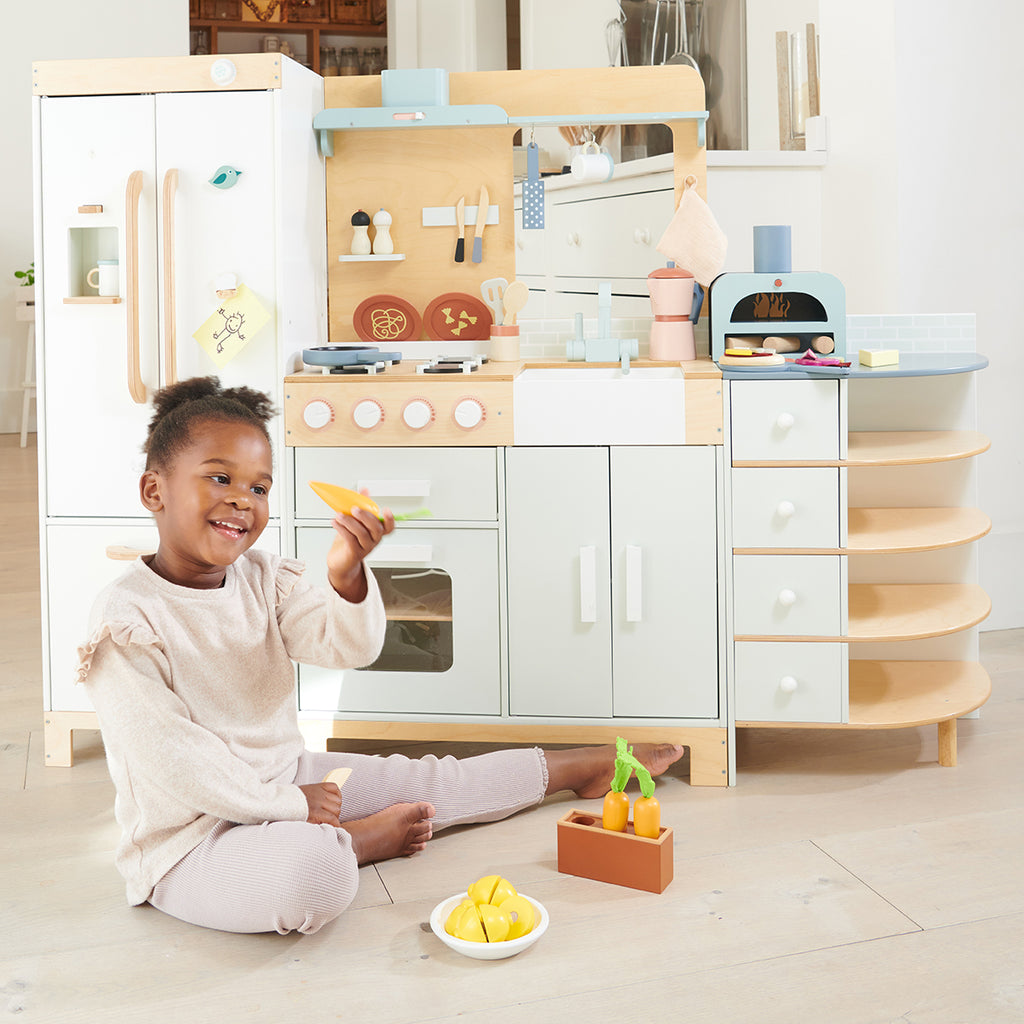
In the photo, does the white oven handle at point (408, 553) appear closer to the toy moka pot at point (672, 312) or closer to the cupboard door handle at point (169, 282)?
the cupboard door handle at point (169, 282)

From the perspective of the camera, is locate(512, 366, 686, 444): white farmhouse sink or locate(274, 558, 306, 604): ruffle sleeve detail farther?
locate(512, 366, 686, 444): white farmhouse sink

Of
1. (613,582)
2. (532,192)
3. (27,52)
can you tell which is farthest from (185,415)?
(27,52)

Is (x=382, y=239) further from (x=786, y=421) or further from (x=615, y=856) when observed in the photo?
(x=615, y=856)

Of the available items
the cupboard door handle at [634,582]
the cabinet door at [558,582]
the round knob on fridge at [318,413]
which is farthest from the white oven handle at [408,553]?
the cupboard door handle at [634,582]

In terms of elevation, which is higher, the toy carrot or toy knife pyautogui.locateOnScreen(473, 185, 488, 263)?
toy knife pyautogui.locateOnScreen(473, 185, 488, 263)

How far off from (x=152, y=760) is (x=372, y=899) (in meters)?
0.41

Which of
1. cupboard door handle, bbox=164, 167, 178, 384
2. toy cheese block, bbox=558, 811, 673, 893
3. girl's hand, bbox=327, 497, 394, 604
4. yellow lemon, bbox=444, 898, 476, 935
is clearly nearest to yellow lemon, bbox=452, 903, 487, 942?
yellow lemon, bbox=444, 898, 476, 935

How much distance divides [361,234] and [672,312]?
2.27 feet

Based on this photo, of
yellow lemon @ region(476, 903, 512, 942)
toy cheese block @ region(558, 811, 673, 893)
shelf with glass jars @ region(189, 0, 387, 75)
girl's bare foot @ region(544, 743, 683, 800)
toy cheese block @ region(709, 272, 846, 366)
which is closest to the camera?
yellow lemon @ region(476, 903, 512, 942)

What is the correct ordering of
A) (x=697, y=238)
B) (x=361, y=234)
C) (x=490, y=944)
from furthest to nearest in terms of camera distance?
(x=361, y=234) < (x=697, y=238) < (x=490, y=944)

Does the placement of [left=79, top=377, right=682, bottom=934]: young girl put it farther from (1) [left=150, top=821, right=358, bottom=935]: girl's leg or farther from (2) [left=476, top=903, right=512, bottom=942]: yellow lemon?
(2) [left=476, top=903, right=512, bottom=942]: yellow lemon

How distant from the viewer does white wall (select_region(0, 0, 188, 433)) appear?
268 inches

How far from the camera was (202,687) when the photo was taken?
1724 millimetres

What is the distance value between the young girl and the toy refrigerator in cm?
49
